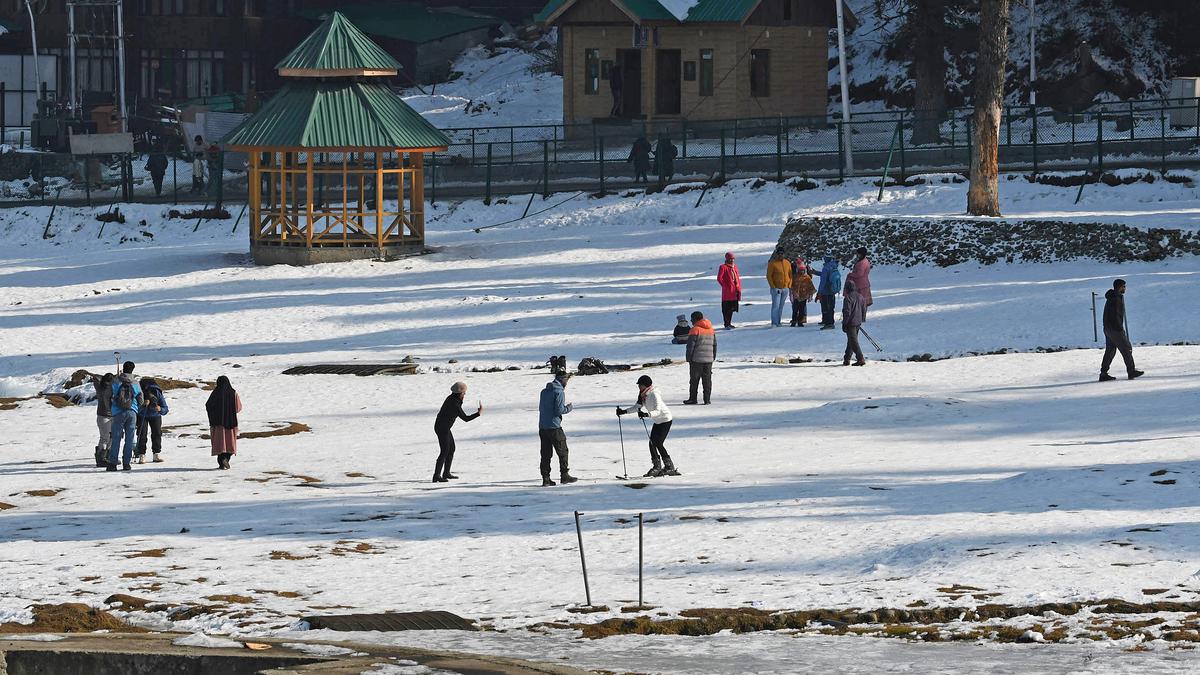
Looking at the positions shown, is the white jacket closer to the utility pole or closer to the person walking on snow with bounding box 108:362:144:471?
the person walking on snow with bounding box 108:362:144:471

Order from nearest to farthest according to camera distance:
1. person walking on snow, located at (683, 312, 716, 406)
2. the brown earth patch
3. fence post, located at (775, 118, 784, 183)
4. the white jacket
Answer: the brown earth patch, the white jacket, person walking on snow, located at (683, 312, 716, 406), fence post, located at (775, 118, 784, 183)

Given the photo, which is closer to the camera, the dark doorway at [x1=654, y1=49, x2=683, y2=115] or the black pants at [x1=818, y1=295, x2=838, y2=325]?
the black pants at [x1=818, y1=295, x2=838, y2=325]

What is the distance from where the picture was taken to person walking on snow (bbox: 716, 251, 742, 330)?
113 ft

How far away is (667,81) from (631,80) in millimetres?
1235

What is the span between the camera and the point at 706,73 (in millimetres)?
58125

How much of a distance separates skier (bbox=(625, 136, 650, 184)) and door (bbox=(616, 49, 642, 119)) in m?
7.52

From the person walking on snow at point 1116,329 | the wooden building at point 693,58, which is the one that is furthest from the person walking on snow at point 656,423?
the wooden building at point 693,58

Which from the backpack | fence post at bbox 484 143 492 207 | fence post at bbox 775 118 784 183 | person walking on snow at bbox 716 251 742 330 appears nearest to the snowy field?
person walking on snow at bbox 716 251 742 330

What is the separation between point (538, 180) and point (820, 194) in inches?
348

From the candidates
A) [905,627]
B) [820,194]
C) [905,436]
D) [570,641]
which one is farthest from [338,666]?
[820,194]

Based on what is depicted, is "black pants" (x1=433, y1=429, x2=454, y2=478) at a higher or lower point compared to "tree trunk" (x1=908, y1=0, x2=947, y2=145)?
lower

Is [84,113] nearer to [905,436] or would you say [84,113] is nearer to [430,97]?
[430,97]

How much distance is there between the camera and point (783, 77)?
193 ft

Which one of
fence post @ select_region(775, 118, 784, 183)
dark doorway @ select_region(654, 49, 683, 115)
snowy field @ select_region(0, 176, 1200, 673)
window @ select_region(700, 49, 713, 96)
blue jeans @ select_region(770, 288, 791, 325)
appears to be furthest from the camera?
dark doorway @ select_region(654, 49, 683, 115)
